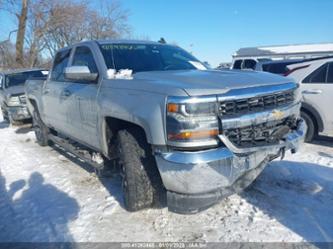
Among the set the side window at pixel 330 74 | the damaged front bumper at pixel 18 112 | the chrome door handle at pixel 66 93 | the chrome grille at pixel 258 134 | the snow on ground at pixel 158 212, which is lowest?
the snow on ground at pixel 158 212

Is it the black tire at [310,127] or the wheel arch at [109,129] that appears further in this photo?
the black tire at [310,127]

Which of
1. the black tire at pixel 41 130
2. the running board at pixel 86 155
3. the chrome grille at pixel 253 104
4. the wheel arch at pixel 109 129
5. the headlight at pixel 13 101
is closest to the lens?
the chrome grille at pixel 253 104

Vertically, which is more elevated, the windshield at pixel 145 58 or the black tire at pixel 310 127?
the windshield at pixel 145 58

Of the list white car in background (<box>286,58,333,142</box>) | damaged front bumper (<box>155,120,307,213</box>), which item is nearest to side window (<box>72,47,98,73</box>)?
damaged front bumper (<box>155,120,307,213</box>)

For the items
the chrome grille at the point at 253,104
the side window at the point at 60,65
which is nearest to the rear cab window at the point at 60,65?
the side window at the point at 60,65

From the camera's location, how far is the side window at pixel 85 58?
159 inches

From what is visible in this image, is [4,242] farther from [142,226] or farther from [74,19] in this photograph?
[74,19]

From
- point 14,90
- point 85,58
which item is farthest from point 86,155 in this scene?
point 14,90

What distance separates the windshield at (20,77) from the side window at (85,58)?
6418 millimetres

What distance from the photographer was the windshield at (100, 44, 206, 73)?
12.9 ft

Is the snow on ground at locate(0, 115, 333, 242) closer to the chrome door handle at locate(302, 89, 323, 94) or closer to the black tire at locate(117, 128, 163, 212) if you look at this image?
the black tire at locate(117, 128, 163, 212)

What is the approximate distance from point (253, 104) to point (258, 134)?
0.97 feet

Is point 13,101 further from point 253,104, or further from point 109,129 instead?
point 253,104

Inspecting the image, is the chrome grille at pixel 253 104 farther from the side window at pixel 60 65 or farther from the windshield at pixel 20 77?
the windshield at pixel 20 77
